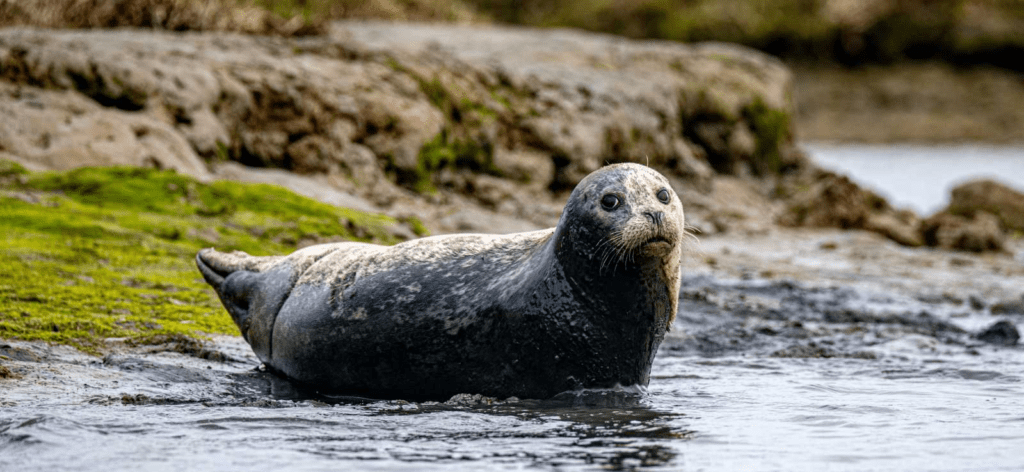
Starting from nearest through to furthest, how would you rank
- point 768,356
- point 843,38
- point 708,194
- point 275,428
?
point 275,428 → point 768,356 → point 708,194 → point 843,38

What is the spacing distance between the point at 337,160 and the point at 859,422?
777 cm

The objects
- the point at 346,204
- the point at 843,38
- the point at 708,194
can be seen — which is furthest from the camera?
the point at 843,38

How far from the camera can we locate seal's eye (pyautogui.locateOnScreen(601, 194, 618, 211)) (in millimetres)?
5309

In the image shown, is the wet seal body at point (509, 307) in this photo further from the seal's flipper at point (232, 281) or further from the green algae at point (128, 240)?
the green algae at point (128, 240)

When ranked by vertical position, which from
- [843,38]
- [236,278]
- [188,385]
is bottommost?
[188,385]

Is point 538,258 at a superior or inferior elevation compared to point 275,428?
superior

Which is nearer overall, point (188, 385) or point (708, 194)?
point (188, 385)

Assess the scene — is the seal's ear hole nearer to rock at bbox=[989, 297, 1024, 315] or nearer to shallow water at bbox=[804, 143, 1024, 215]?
rock at bbox=[989, 297, 1024, 315]

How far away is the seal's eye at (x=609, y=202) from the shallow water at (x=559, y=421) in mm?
871

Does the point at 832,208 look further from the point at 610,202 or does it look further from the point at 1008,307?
the point at 610,202

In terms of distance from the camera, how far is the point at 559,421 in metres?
5.20

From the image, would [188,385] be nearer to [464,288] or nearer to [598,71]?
[464,288]

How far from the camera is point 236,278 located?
21.2ft

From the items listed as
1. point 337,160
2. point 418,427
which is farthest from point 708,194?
point 418,427
